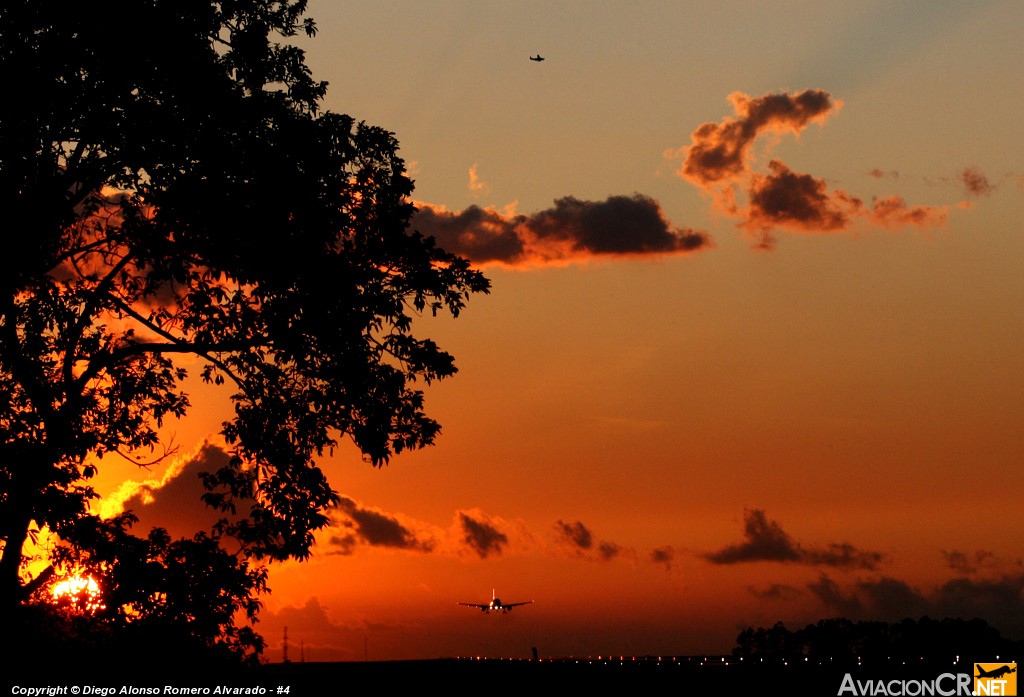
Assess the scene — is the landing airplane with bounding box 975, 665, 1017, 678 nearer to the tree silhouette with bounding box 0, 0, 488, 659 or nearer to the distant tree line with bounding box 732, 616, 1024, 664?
the tree silhouette with bounding box 0, 0, 488, 659

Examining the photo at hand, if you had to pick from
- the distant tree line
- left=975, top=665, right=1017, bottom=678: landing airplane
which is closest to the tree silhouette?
left=975, top=665, right=1017, bottom=678: landing airplane

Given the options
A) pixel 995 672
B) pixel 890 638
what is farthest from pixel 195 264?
pixel 890 638

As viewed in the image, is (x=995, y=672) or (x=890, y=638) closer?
(x=995, y=672)

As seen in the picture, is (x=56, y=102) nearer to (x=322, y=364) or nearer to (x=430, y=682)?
(x=322, y=364)

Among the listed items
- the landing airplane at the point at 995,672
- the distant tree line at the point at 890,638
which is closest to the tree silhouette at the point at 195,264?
the landing airplane at the point at 995,672

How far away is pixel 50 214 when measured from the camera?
→ 24406mm

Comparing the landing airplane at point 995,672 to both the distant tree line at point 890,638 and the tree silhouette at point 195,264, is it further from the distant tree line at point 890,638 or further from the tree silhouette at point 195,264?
the distant tree line at point 890,638

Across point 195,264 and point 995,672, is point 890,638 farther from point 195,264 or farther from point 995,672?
point 195,264

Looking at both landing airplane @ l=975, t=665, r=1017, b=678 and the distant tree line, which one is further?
the distant tree line

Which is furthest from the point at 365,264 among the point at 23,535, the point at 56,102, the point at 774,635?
the point at 774,635

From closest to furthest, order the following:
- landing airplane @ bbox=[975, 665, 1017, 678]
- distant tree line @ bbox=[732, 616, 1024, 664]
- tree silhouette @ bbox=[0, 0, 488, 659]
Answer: tree silhouette @ bbox=[0, 0, 488, 659]
landing airplane @ bbox=[975, 665, 1017, 678]
distant tree line @ bbox=[732, 616, 1024, 664]

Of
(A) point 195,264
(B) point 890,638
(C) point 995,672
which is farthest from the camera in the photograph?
(B) point 890,638

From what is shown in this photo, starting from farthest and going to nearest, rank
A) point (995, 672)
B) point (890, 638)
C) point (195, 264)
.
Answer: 1. point (890, 638)
2. point (995, 672)
3. point (195, 264)

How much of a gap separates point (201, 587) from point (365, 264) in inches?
289
